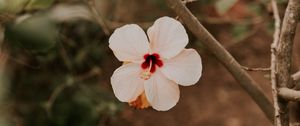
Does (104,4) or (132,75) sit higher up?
(132,75)

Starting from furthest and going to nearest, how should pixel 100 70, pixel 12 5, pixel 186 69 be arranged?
pixel 100 70
pixel 12 5
pixel 186 69

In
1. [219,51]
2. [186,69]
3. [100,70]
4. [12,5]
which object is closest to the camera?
[186,69]

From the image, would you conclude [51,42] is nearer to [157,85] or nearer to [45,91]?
[45,91]

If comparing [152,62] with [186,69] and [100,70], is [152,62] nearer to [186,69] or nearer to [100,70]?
[186,69]

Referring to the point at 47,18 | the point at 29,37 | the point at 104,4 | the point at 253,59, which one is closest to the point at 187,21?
the point at 29,37

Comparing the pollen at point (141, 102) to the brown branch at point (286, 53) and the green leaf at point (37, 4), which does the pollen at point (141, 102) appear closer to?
the brown branch at point (286, 53)

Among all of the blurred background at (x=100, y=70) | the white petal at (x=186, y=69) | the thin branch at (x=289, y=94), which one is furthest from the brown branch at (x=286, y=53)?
the blurred background at (x=100, y=70)

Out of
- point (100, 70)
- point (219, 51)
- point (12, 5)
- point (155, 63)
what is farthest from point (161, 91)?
point (100, 70)
